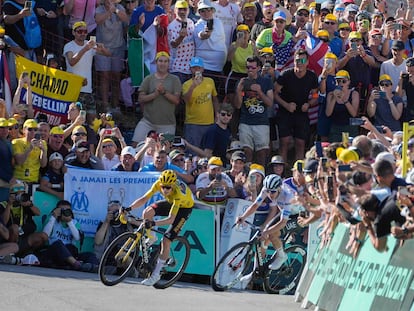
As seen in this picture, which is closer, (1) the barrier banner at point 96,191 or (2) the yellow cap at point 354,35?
(1) the barrier banner at point 96,191

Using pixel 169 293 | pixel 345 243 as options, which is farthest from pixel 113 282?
pixel 345 243

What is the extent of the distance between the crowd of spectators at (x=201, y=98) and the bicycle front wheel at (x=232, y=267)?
38.8 inches

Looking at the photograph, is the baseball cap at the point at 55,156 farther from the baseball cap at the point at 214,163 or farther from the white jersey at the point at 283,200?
the white jersey at the point at 283,200

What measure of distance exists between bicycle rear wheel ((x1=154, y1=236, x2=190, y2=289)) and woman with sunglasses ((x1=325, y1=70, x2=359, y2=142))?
172 inches

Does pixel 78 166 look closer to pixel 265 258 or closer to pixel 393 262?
pixel 265 258

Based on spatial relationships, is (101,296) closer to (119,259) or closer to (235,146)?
(119,259)

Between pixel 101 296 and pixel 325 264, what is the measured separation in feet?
9.89

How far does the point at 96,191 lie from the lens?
2016 centimetres

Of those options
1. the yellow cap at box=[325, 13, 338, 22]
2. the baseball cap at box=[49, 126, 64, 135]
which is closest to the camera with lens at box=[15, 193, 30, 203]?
the baseball cap at box=[49, 126, 64, 135]

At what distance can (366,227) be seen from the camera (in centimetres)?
1320

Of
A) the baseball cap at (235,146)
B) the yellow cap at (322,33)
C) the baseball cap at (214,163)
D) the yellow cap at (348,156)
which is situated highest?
the yellow cap at (322,33)

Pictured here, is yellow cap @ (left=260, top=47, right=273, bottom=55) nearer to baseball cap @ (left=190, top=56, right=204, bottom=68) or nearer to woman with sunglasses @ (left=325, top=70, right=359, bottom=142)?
baseball cap @ (left=190, top=56, right=204, bottom=68)

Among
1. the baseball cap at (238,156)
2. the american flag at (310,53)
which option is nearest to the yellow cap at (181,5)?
the american flag at (310,53)

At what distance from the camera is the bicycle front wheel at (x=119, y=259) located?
1723 centimetres
